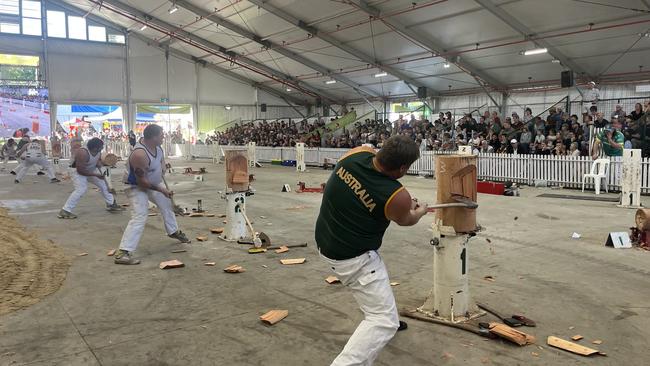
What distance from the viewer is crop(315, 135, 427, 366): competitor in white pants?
9.80ft

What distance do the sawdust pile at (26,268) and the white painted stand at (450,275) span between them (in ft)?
13.7

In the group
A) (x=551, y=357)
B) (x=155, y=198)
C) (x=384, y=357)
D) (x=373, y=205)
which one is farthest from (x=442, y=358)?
(x=155, y=198)

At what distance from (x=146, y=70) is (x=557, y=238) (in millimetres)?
35627

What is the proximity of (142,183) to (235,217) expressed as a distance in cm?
178

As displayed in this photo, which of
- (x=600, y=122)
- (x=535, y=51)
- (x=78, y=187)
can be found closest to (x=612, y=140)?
(x=600, y=122)

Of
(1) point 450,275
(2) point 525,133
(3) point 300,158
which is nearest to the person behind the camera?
(1) point 450,275

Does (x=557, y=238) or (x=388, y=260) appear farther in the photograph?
(x=557, y=238)

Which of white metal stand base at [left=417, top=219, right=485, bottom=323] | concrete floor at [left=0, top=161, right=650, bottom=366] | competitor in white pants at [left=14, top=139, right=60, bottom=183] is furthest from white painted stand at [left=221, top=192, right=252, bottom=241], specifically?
competitor in white pants at [left=14, top=139, right=60, bottom=183]

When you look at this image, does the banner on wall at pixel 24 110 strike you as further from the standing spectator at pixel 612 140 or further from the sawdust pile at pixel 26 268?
the standing spectator at pixel 612 140

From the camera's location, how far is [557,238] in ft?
26.4

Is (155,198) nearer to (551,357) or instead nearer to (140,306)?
(140,306)

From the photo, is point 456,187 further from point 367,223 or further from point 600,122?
point 600,122

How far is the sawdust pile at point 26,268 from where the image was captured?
5164 millimetres

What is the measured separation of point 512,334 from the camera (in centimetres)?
397
